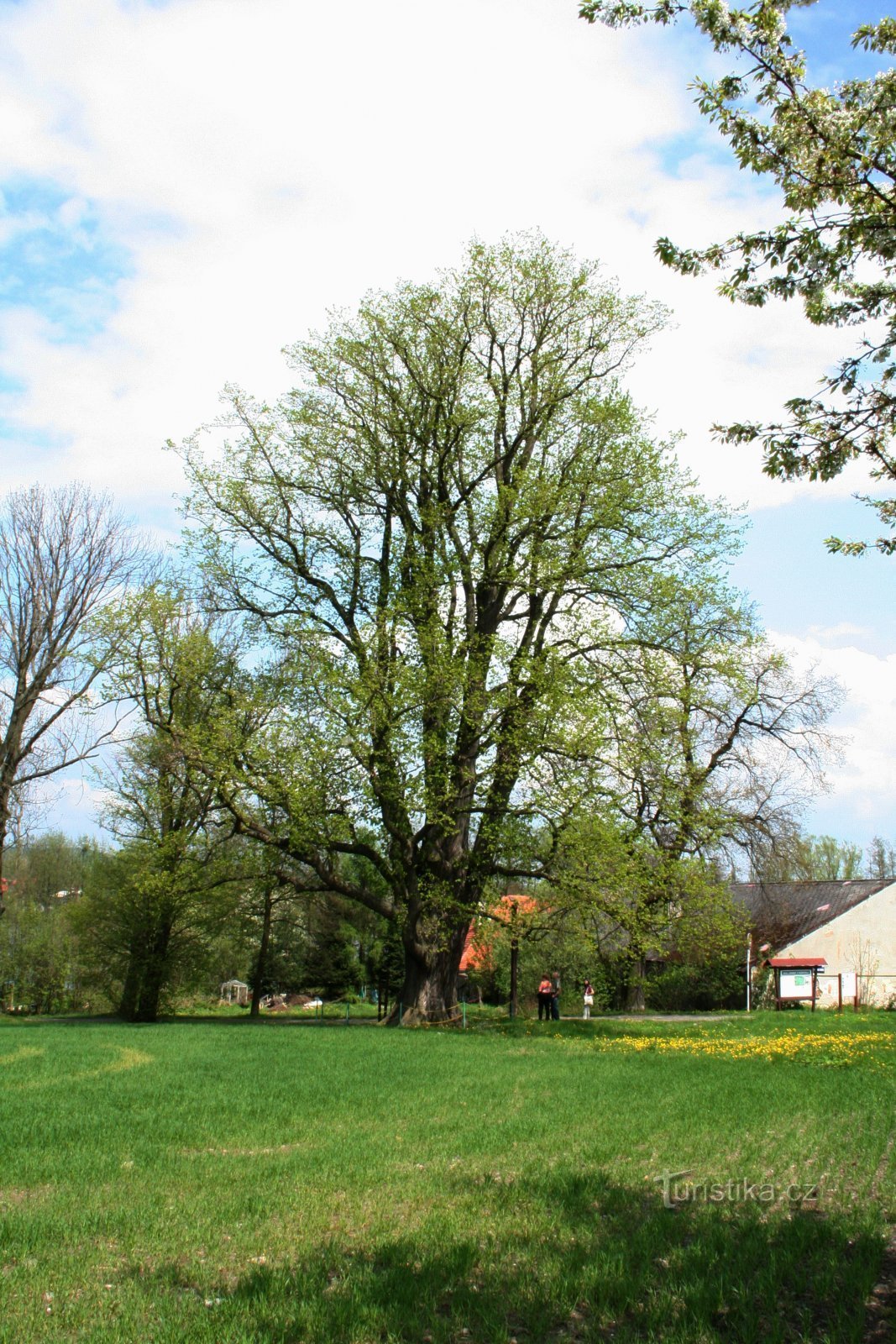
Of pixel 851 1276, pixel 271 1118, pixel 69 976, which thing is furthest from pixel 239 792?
pixel 69 976

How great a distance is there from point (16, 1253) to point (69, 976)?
48.0m

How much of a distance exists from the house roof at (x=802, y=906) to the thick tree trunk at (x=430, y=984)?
73.0ft

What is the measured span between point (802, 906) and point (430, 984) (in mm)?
29790

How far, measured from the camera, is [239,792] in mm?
23859

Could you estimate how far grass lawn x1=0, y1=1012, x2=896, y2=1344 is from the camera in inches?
186

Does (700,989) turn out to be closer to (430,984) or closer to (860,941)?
(860,941)

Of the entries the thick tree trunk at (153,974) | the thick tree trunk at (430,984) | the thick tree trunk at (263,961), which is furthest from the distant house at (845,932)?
the thick tree trunk at (153,974)

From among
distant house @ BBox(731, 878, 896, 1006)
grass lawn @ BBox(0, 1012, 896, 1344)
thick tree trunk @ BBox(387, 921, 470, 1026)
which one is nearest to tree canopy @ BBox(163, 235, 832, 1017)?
thick tree trunk @ BBox(387, 921, 470, 1026)

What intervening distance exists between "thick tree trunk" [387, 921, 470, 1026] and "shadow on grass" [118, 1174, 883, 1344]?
19.0 m

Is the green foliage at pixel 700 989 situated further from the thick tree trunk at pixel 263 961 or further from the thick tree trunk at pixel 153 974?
the thick tree trunk at pixel 153 974

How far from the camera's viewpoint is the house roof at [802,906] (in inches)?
1804

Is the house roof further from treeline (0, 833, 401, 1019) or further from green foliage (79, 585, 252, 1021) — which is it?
green foliage (79, 585, 252, 1021)

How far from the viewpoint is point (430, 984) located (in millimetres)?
25406

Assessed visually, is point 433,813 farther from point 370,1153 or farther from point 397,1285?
point 397,1285
